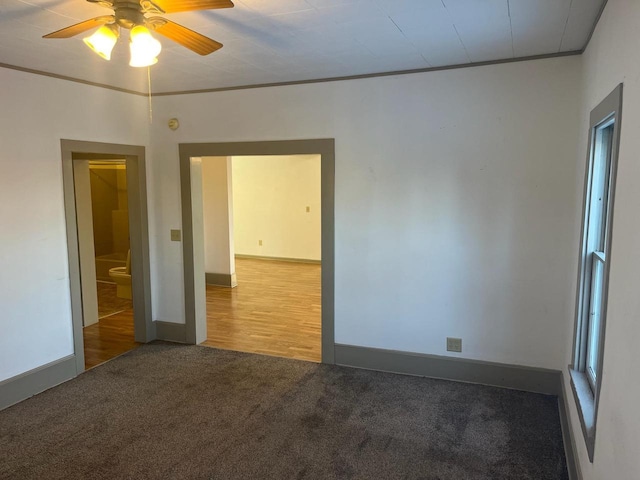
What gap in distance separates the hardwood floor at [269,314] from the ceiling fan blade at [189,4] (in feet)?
10.2

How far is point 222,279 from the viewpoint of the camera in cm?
726

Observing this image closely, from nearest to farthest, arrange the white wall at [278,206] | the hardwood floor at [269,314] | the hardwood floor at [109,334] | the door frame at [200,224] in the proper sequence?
the door frame at [200,224] → the hardwood floor at [109,334] → the hardwood floor at [269,314] → the white wall at [278,206]

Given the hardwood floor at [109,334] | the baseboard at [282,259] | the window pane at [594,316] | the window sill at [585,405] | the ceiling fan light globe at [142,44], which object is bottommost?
the hardwood floor at [109,334]

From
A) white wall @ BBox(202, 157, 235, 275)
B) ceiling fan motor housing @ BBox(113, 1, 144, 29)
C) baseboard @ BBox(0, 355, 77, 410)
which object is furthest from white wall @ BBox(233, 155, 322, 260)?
ceiling fan motor housing @ BBox(113, 1, 144, 29)

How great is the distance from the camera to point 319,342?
184 inches

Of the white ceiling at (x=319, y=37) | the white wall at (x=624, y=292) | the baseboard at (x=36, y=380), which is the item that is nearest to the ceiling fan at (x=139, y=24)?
the white ceiling at (x=319, y=37)

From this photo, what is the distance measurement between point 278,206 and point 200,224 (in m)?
4.69

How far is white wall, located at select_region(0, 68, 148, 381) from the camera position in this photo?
3332 mm

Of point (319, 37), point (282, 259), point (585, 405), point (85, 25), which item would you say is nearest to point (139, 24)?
point (85, 25)

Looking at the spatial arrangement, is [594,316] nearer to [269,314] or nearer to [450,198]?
[450,198]

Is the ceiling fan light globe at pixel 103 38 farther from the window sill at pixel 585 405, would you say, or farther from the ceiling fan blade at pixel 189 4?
the window sill at pixel 585 405

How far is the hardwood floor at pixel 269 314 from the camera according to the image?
463 centimetres

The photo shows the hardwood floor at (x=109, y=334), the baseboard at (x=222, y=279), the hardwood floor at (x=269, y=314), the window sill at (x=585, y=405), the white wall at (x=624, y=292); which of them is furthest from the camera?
the baseboard at (x=222, y=279)

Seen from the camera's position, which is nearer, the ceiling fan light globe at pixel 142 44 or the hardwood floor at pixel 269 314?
the ceiling fan light globe at pixel 142 44
